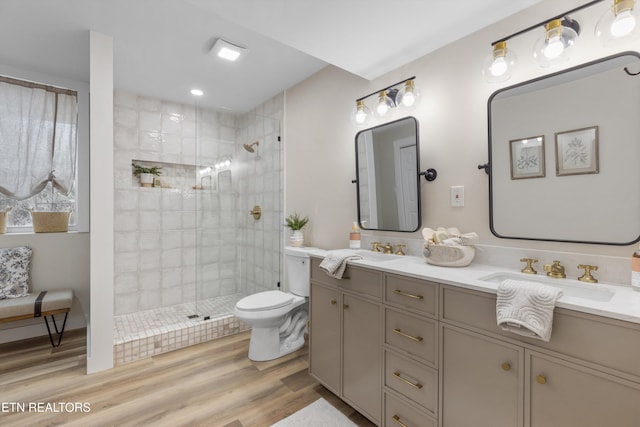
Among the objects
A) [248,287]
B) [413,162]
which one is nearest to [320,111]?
[413,162]

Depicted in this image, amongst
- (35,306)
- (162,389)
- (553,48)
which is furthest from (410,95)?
(35,306)

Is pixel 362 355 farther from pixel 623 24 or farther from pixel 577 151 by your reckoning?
pixel 623 24

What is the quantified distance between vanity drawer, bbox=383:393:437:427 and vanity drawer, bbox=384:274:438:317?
0.47m

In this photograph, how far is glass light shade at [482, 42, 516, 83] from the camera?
143cm

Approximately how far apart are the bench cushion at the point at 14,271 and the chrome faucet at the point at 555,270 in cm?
387

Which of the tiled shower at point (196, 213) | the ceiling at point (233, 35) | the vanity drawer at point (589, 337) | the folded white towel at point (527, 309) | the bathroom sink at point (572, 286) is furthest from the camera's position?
the tiled shower at point (196, 213)

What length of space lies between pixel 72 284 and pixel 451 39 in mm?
3880

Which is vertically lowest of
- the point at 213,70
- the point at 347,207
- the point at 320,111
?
the point at 347,207

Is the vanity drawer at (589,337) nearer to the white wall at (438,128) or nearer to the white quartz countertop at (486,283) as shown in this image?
the white quartz countertop at (486,283)

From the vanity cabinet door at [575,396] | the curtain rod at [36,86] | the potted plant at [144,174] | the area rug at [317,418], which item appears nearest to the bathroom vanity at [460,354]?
the vanity cabinet door at [575,396]

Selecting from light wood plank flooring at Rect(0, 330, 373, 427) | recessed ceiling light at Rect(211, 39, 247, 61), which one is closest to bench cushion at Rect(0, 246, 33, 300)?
light wood plank flooring at Rect(0, 330, 373, 427)

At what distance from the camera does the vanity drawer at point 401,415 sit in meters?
1.34

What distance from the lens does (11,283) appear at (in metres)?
2.55

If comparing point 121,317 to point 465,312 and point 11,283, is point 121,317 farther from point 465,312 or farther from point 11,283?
point 465,312
